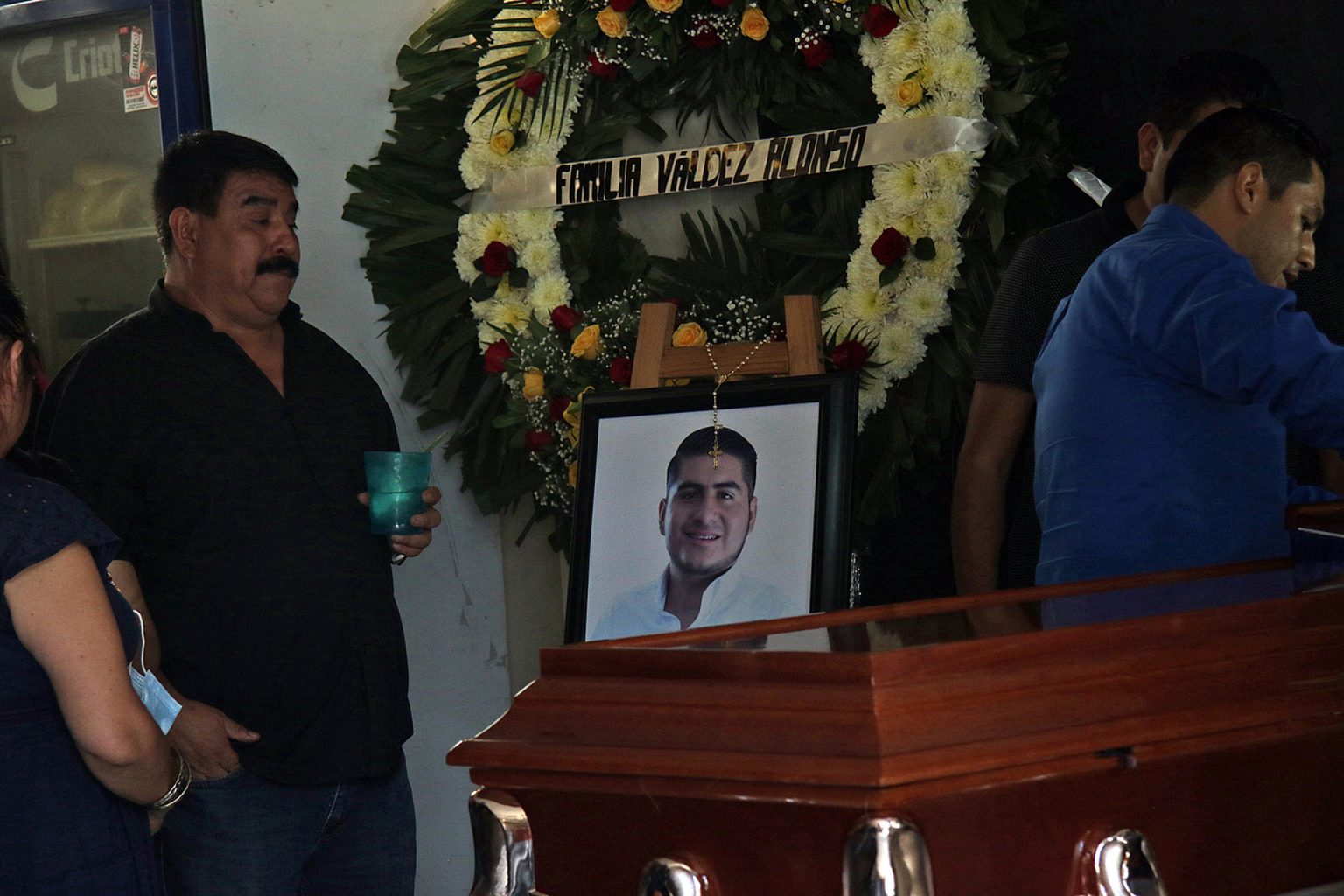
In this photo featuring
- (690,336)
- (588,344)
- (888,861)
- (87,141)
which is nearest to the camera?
(888,861)

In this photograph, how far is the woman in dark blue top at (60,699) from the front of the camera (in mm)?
1707

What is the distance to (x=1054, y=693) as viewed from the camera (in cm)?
101

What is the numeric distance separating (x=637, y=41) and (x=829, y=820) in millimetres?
2405

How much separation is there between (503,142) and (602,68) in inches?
10.6

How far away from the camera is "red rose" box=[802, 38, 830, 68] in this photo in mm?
2955

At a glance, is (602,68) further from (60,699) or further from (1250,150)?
(60,699)

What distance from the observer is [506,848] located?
3.80 ft

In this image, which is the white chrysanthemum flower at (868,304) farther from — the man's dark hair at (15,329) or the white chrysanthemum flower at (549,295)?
the man's dark hair at (15,329)

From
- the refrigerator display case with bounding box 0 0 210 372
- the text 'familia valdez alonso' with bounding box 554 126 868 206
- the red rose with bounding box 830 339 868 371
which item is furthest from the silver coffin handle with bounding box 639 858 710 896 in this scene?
the refrigerator display case with bounding box 0 0 210 372

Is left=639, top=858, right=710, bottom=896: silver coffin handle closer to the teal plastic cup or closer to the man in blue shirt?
the man in blue shirt

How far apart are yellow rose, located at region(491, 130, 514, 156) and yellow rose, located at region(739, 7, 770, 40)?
0.58 m

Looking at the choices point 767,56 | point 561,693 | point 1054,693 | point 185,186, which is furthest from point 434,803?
point 1054,693

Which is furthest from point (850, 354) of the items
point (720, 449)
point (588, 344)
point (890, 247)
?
point (588, 344)

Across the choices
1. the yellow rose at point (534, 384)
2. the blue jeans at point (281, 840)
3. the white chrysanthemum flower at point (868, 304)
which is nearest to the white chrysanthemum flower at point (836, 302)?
the white chrysanthemum flower at point (868, 304)
